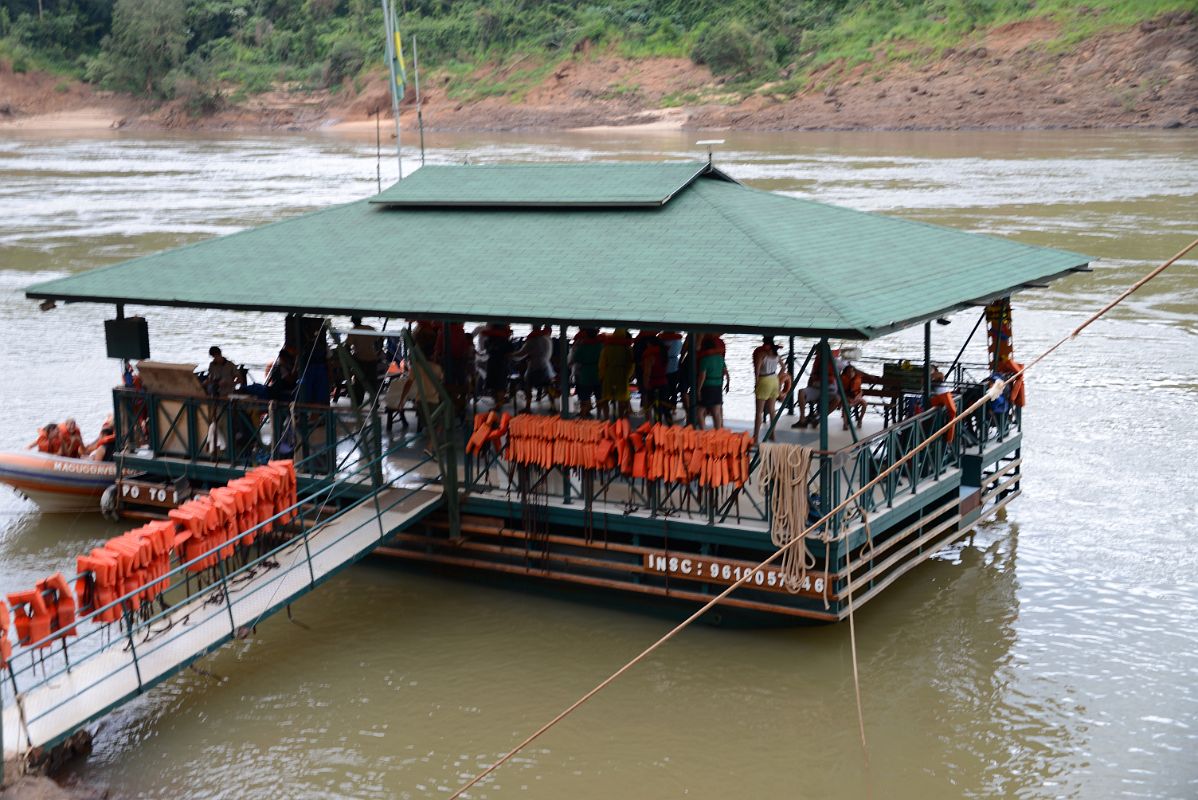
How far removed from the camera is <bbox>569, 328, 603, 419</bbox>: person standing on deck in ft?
50.1

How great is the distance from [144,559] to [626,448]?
418 cm

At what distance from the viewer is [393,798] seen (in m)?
11.3

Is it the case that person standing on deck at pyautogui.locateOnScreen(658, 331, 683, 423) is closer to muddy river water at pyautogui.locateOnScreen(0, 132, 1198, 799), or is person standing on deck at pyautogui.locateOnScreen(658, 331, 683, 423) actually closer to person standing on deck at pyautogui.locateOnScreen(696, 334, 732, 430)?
person standing on deck at pyautogui.locateOnScreen(696, 334, 732, 430)

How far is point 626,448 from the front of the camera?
Result: 13.2 meters

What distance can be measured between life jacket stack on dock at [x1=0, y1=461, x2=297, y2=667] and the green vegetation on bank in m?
54.9

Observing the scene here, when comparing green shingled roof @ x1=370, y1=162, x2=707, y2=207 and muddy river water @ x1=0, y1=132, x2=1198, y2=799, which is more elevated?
green shingled roof @ x1=370, y1=162, x2=707, y2=207

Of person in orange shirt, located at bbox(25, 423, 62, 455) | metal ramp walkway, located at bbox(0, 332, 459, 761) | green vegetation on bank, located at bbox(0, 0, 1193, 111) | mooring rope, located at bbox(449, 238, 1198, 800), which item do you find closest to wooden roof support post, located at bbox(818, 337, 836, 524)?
mooring rope, located at bbox(449, 238, 1198, 800)

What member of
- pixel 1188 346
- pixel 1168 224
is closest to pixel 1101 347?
pixel 1188 346

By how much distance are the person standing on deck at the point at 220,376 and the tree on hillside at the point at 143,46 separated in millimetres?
74621

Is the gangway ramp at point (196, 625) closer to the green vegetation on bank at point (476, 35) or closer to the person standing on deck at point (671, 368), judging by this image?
the person standing on deck at point (671, 368)

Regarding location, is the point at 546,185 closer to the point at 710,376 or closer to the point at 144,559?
the point at 710,376

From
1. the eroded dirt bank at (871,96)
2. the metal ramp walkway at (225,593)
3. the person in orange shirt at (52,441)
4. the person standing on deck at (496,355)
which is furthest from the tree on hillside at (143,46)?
the metal ramp walkway at (225,593)

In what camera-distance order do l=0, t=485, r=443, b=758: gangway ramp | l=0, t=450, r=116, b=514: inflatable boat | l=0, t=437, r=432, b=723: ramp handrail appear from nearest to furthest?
l=0, t=485, r=443, b=758: gangway ramp → l=0, t=437, r=432, b=723: ramp handrail → l=0, t=450, r=116, b=514: inflatable boat

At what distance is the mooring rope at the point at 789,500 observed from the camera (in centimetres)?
1250
